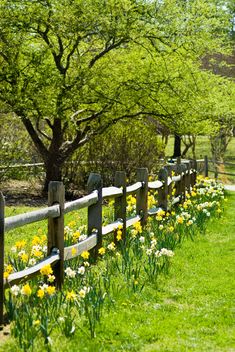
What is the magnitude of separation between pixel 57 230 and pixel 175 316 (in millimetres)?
1429

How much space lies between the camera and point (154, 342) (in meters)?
4.46

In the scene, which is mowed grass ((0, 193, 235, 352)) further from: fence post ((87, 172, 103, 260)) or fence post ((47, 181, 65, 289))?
fence post ((87, 172, 103, 260))

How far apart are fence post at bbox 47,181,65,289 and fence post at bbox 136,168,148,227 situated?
11.4 ft

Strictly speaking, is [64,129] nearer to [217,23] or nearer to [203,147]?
[217,23]

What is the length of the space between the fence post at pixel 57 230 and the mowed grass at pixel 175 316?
26.1 inches

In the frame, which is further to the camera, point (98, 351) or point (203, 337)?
point (203, 337)

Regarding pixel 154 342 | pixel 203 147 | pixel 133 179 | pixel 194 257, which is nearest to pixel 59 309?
pixel 154 342

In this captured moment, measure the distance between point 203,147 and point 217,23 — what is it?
81.4ft

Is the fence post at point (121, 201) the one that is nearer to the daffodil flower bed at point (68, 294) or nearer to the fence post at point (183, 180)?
the daffodil flower bed at point (68, 294)

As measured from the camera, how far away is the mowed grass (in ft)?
14.3

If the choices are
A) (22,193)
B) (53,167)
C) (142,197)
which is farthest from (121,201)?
(22,193)

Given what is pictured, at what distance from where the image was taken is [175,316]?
5.11 m

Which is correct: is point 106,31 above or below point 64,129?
above

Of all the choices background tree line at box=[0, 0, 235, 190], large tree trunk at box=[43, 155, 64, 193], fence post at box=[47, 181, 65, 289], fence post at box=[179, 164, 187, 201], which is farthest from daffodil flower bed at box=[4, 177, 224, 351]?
large tree trunk at box=[43, 155, 64, 193]
